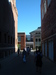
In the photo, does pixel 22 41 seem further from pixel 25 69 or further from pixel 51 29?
pixel 25 69

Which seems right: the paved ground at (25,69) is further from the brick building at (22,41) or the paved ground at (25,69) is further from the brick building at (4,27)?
the brick building at (22,41)

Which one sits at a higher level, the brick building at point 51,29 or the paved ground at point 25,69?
the brick building at point 51,29

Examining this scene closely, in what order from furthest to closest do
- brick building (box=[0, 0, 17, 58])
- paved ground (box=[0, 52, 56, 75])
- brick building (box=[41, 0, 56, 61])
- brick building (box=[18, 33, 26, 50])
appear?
brick building (box=[18, 33, 26, 50]) → brick building (box=[0, 0, 17, 58]) → brick building (box=[41, 0, 56, 61]) → paved ground (box=[0, 52, 56, 75])

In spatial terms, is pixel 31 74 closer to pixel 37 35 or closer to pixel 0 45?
pixel 0 45

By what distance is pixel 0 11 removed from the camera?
28.0 m

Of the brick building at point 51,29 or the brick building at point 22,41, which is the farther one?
the brick building at point 22,41

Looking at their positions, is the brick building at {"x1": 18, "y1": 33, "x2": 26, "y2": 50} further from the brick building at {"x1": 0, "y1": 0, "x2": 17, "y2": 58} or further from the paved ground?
the paved ground

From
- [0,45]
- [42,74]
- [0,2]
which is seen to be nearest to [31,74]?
[42,74]


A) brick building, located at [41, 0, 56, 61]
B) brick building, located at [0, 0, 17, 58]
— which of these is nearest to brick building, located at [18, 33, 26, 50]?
brick building, located at [0, 0, 17, 58]

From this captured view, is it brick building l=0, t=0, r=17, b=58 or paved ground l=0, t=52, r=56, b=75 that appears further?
brick building l=0, t=0, r=17, b=58

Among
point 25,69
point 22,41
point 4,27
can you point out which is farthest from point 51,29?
point 22,41

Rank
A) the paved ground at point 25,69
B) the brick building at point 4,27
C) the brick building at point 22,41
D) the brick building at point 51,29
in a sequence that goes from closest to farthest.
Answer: the paved ground at point 25,69
the brick building at point 51,29
the brick building at point 4,27
the brick building at point 22,41

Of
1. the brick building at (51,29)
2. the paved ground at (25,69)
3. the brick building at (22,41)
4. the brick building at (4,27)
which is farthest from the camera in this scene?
the brick building at (22,41)

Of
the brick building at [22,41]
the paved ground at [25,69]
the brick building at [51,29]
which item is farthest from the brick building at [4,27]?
the brick building at [22,41]
